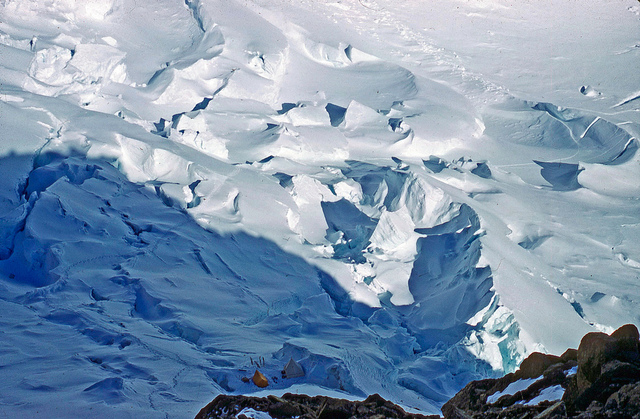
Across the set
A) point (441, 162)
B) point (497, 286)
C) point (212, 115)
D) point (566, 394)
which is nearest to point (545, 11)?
point (441, 162)

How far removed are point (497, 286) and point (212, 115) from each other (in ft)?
16.4

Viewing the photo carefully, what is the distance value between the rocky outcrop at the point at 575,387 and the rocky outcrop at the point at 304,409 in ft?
1.41

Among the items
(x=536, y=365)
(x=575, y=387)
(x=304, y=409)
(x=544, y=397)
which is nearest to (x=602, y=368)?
(x=575, y=387)

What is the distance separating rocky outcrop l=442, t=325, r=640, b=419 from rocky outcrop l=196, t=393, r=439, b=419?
429 millimetres

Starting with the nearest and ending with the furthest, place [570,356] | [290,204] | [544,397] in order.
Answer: [544,397] → [570,356] → [290,204]

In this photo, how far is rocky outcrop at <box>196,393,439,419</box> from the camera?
3238 millimetres

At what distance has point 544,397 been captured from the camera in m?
3.03

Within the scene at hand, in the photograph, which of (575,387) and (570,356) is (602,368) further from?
(570,356)

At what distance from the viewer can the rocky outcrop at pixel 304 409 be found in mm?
3238

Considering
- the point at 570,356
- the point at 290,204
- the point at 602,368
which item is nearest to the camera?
the point at 602,368

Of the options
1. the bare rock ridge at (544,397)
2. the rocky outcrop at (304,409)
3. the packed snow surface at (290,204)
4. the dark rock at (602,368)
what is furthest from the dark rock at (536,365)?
the packed snow surface at (290,204)

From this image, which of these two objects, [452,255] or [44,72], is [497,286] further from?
[44,72]

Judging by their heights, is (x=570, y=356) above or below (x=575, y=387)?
below

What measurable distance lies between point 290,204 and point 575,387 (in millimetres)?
5105
